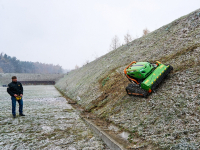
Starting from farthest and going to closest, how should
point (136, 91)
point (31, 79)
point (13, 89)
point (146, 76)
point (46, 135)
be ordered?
point (31, 79) < point (13, 89) < point (136, 91) < point (146, 76) < point (46, 135)

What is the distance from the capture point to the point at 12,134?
522 centimetres

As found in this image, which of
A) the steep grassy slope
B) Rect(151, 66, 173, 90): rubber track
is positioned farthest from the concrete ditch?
Rect(151, 66, 173, 90): rubber track

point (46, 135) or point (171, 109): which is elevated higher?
point (171, 109)

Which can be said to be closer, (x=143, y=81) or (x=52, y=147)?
(x=52, y=147)

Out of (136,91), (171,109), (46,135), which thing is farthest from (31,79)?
(171,109)

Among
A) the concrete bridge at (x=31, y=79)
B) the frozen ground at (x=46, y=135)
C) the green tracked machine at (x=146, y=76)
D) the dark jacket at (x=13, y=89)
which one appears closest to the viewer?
the frozen ground at (x=46, y=135)

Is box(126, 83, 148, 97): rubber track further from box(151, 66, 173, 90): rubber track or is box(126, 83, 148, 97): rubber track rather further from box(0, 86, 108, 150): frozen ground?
box(0, 86, 108, 150): frozen ground

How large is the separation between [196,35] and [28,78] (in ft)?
Answer: 208

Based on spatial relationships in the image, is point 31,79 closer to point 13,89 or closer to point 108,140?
point 13,89

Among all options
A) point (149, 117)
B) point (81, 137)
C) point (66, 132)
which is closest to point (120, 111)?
point (149, 117)

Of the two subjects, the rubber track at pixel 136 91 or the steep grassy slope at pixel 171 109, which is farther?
the rubber track at pixel 136 91

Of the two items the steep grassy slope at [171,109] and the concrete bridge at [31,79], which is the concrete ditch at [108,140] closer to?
the steep grassy slope at [171,109]

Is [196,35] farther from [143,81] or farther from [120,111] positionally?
[120,111]

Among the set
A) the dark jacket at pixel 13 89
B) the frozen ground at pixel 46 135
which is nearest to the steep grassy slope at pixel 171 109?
the frozen ground at pixel 46 135
